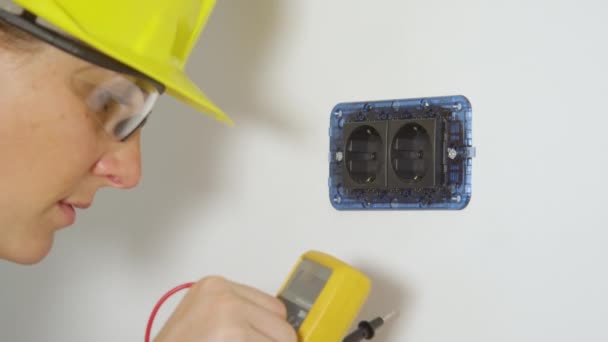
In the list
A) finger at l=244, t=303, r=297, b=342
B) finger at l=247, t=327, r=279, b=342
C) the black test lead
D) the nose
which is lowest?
finger at l=247, t=327, r=279, b=342

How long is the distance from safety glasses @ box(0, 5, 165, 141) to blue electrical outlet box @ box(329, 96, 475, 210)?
247 mm

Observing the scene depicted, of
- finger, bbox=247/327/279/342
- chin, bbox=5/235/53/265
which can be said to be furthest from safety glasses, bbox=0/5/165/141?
finger, bbox=247/327/279/342

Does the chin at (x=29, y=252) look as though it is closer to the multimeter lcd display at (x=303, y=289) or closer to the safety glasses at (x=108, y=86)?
the safety glasses at (x=108, y=86)

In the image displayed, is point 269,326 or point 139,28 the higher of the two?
point 139,28

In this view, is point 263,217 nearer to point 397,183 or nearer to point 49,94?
point 397,183

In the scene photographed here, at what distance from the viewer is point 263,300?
776 mm

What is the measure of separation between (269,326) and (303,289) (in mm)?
58

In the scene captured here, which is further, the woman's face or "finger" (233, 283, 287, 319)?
"finger" (233, 283, 287, 319)

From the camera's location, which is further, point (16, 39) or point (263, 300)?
point (263, 300)

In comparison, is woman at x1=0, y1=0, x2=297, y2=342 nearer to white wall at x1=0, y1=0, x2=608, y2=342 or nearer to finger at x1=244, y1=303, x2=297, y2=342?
finger at x1=244, y1=303, x2=297, y2=342

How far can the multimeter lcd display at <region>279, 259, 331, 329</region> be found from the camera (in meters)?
0.77

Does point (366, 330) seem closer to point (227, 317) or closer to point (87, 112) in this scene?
point (227, 317)

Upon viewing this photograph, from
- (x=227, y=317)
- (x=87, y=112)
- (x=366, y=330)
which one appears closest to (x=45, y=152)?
(x=87, y=112)

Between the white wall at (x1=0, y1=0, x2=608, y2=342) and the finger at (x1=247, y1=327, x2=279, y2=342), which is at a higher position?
the white wall at (x1=0, y1=0, x2=608, y2=342)
